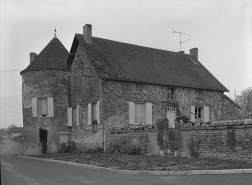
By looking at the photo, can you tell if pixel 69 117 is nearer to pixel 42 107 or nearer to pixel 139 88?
pixel 42 107

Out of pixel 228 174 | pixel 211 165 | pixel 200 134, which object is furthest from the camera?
pixel 200 134

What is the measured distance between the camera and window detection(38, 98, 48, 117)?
2373 centimetres

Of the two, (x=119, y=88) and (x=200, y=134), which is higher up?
(x=119, y=88)

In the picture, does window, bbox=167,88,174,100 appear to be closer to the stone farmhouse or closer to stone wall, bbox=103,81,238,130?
the stone farmhouse

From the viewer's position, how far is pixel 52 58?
24828 mm

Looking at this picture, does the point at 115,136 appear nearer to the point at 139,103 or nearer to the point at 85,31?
the point at 139,103

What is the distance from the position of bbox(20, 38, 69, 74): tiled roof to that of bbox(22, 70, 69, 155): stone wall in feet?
1.24

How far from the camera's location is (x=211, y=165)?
443 inches

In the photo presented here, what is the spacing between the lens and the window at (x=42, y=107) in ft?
77.9

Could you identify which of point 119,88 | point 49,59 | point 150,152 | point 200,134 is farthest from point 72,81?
point 200,134

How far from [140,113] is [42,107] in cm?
741

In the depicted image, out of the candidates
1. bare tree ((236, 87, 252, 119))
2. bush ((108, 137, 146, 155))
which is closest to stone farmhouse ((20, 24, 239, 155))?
bush ((108, 137, 146, 155))

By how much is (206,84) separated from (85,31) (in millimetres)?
10290

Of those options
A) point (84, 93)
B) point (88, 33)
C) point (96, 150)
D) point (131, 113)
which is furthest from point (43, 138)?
point (88, 33)
